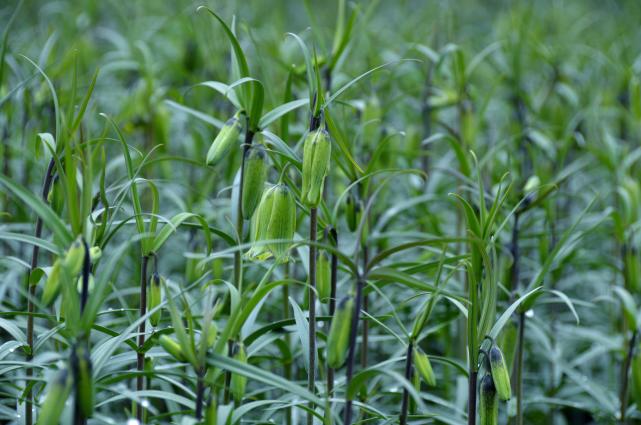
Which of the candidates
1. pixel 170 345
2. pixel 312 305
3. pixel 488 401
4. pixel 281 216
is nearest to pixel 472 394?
pixel 488 401

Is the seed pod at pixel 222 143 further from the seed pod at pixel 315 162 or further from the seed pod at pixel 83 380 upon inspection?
the seed pod at pixel 83 380

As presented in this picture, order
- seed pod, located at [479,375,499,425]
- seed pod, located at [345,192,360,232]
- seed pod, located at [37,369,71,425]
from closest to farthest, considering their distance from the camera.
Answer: seed pod, located at [37,369,71,425] < seed pod, located at [479,375,499,425] < seed pod, located at [345,192,360,232]

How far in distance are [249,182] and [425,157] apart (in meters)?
1.57

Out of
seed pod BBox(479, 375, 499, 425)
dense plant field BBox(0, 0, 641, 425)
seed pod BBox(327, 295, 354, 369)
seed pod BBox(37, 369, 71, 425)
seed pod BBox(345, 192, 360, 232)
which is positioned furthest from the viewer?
seed pod BBox(345, 192, 360, 232)

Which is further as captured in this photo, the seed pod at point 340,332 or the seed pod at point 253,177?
the seed pod at point 253,177

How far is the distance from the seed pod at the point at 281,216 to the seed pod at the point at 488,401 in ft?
1.53

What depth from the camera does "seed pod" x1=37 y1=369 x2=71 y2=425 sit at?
44.5 inches

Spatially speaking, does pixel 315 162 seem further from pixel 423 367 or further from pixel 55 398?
pixel 55 398

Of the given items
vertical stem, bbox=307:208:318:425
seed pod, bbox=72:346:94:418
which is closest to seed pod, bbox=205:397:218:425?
seed pod, bbox=72:346:94:418

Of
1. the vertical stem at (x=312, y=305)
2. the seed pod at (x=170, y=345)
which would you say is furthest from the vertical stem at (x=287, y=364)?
the seed pod at (x=170, y=345)

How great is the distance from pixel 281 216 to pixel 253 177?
106 millimetres

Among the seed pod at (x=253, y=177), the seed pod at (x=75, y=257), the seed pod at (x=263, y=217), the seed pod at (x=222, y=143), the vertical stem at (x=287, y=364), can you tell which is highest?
the seed pod at (x=222, y=143)

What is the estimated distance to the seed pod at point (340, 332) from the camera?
1237 mm

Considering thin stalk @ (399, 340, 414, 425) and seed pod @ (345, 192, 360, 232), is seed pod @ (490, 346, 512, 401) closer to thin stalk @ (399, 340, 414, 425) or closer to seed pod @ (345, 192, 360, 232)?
thin stalk @ (399, 340, 414, 425)
